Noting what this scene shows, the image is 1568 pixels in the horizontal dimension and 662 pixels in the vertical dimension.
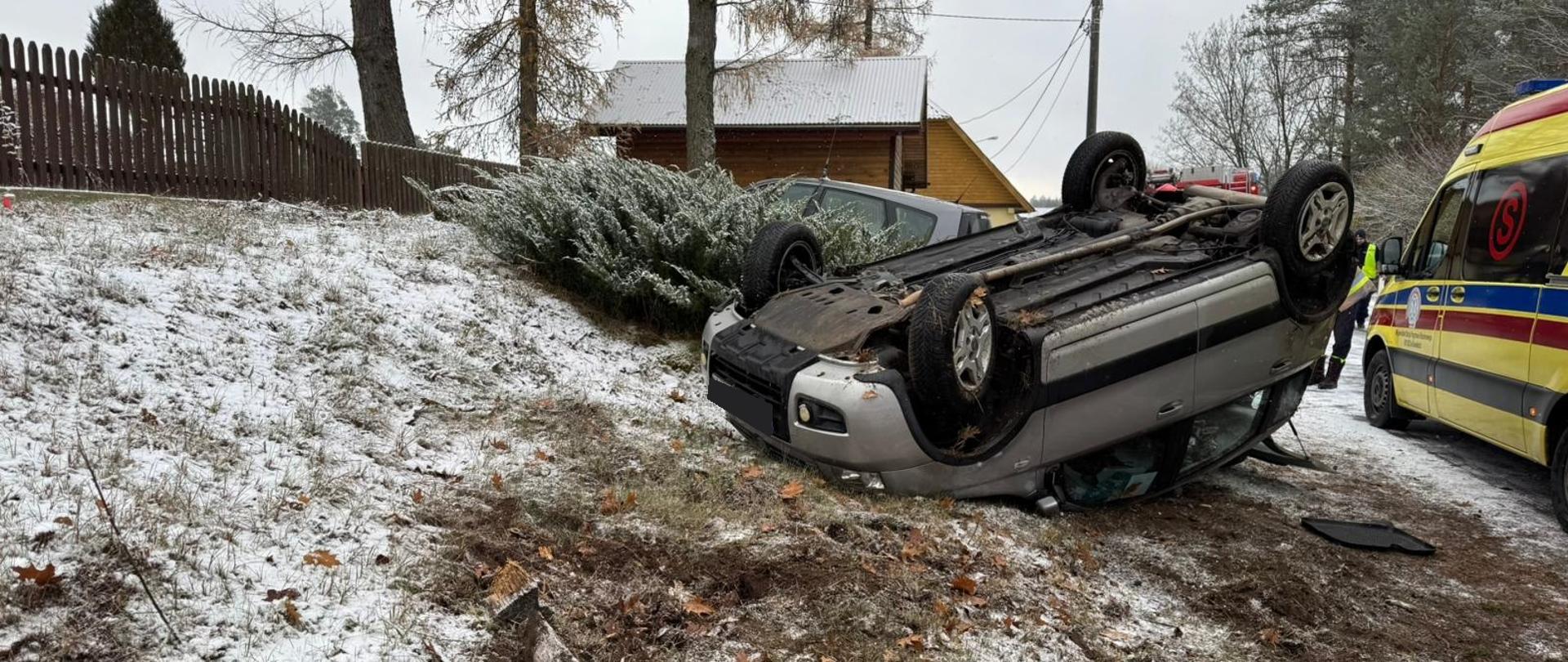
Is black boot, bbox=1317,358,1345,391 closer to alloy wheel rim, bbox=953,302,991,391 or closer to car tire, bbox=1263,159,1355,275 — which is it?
car tire, bbox=1263,159,1355,275

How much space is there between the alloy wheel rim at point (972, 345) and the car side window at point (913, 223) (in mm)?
4151

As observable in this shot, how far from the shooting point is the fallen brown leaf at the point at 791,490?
14.7 ft

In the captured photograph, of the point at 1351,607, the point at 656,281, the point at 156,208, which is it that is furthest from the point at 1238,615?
the point at 156,208

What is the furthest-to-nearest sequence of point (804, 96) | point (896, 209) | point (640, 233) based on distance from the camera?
point (804, 96)
point (896, 209)
point (640, 233)

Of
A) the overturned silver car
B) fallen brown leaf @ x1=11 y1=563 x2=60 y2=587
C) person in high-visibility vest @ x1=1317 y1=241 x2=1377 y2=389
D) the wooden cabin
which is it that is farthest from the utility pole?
fallen brown leaf @ x1=11 y1=563 x2=60 y2=587

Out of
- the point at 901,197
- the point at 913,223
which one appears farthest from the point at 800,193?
the point at 913,223

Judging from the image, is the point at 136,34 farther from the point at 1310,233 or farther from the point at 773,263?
the point at 1310,233

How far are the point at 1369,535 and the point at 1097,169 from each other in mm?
2686

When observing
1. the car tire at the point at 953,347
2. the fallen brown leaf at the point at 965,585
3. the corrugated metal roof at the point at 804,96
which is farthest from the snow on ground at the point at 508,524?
the corrugated metal roof at the point at 804,96

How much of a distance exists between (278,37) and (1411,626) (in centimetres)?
1504

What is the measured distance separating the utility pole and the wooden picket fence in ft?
49.8

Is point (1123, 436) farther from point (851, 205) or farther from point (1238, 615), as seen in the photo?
point (851, 205)

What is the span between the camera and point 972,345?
4504 mm

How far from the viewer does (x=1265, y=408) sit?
5656 millimetres
